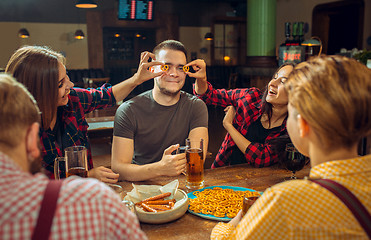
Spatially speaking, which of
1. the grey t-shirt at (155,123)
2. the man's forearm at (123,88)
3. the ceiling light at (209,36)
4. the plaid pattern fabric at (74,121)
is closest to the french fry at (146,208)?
the plaid pattern fabric at (74,121)

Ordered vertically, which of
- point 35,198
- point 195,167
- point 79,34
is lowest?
point 195,167

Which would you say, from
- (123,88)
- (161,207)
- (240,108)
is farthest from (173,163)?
(240,108)

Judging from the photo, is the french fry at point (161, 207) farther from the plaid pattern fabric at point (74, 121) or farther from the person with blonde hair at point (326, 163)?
the plaid pattern fabric at point (74, 121)

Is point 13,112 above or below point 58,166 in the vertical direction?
above

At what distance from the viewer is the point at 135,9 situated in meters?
9.60

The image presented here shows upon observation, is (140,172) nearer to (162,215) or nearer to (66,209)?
(162,215)

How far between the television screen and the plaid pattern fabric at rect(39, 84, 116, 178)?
25.4ft

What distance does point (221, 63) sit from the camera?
11.6 meters

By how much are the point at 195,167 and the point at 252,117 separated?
2.78 feet

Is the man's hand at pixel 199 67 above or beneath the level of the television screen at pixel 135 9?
beneath

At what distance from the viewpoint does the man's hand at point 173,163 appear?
65.4 inches

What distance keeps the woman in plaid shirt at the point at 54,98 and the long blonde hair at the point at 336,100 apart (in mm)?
1070

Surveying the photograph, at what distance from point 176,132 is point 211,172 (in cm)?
50

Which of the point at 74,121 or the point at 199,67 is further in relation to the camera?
the point at 199,67
